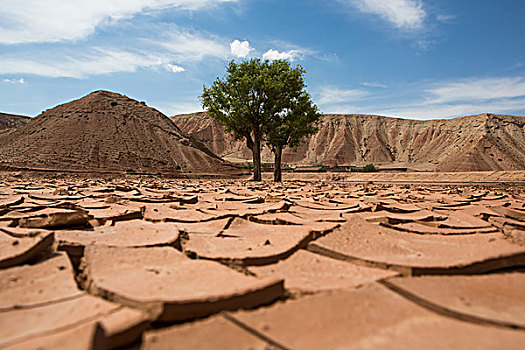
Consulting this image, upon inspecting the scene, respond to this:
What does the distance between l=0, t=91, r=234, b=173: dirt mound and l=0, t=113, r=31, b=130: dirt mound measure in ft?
98.8

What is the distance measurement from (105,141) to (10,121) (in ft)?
128

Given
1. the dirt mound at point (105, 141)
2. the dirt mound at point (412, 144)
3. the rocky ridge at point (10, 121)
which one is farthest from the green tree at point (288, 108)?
the rocky ridge at point (10, 121)

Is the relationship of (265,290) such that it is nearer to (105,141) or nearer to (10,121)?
(105,141)

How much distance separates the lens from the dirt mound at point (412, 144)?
32906 mm

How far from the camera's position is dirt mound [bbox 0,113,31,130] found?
45531mm

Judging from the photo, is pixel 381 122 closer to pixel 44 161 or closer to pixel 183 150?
pixel 183 150

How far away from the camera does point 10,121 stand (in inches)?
1829

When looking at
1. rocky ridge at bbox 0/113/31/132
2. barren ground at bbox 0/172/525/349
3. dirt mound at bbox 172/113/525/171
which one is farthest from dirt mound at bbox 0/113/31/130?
barren ground at bbox 0/172/525/349

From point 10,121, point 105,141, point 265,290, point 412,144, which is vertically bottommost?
point 265,290

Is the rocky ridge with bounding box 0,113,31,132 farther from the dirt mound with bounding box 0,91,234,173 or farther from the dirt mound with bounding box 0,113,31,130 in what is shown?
the dirt mound with bounding box 0,91,234,173

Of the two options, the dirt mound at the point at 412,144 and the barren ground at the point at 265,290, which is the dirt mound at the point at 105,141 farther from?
the barren ground at the point at 265,290

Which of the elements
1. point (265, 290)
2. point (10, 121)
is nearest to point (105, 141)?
point (265, 290)

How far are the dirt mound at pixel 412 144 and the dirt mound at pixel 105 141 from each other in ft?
50.4

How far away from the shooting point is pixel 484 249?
153 centimetres
